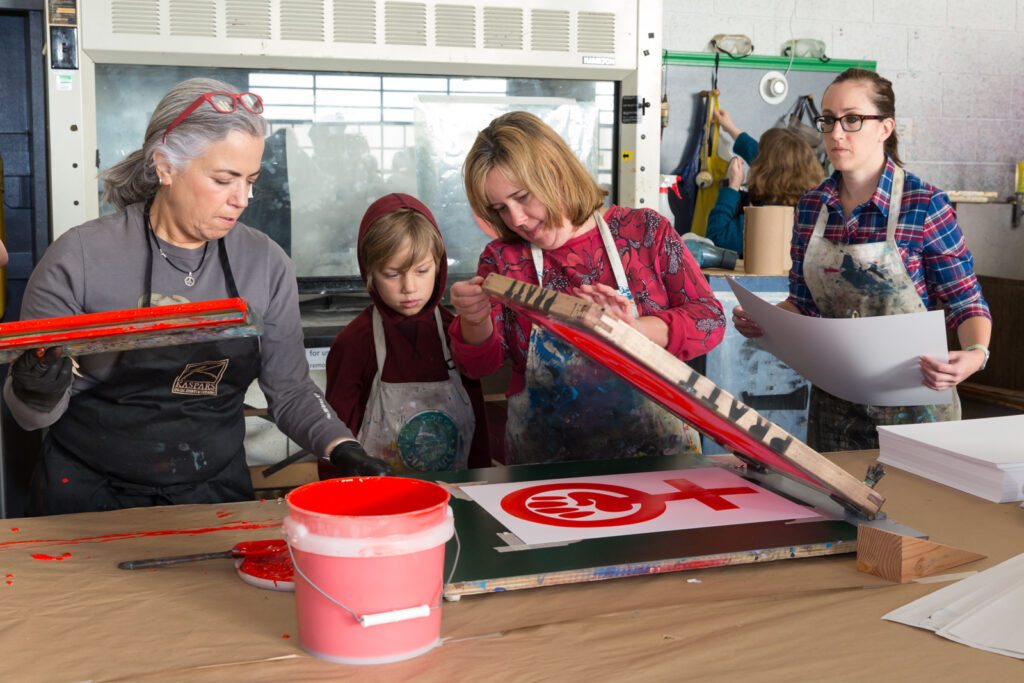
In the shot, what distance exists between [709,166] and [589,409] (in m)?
2.95

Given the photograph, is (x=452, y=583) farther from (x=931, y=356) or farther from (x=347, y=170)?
(x=347, y=170)

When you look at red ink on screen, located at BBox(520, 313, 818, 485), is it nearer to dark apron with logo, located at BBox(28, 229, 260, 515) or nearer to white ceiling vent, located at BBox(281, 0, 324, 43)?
dark apron with logo, located at BBox(28, 229, 260, 515)

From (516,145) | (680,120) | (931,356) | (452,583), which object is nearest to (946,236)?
(931,356)

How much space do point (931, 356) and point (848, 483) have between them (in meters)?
0.73

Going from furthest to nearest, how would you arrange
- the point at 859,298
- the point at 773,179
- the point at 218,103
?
the point at 773,179, the point at 859,298, the point at 218,103

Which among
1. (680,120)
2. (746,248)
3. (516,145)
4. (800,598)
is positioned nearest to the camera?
(800,598)

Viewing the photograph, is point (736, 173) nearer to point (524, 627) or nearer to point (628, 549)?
point (628, 549)

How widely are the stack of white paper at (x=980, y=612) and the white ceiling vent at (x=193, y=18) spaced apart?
7.47ft

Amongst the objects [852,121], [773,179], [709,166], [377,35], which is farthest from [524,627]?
[709,166]

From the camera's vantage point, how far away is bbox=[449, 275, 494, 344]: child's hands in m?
1.49

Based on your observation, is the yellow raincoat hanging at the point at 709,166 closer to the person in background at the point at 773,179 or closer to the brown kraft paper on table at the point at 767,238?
the person in background at the point at 773,179

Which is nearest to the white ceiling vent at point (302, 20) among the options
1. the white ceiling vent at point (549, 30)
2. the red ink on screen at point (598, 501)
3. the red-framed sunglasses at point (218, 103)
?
the white ceiling vent at point (549, 30)

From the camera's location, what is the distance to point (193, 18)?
2381mm

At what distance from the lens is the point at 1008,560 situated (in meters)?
0.96
